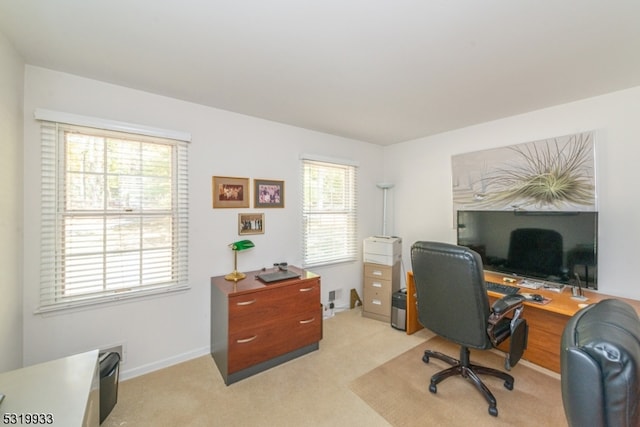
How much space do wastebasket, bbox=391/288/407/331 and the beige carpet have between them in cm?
58

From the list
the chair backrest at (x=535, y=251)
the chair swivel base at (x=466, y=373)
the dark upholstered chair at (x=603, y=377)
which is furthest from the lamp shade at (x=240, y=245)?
the chair backrest at (x=535, y=251)

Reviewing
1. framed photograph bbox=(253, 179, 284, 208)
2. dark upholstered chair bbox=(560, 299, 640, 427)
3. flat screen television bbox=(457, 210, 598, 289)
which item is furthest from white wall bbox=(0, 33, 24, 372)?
flat screen television bbox=(457, 210, 598, 289)

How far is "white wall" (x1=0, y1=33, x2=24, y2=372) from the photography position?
1514 millimetres

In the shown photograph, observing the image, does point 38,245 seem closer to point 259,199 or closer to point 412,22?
point 259,199

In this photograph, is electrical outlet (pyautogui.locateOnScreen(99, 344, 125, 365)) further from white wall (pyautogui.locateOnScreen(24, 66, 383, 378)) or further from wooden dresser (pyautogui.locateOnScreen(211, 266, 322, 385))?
wooden dresser (pyautogui.locateOnScreen(211, 266, 322, 385))

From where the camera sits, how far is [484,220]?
274 centimetres

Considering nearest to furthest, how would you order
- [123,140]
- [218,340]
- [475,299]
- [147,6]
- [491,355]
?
[147,6], [475,299], [123,140], [218,340], [491,355]

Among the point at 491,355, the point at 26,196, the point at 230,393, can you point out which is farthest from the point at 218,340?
the point at 491,355

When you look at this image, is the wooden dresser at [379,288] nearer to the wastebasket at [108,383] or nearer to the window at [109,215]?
the window at [109,215]

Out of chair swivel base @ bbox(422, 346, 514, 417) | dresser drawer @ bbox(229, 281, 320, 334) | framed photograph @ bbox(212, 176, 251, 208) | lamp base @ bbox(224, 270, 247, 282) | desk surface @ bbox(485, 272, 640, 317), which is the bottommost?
chair swivel base @ bbox(422, 346, 514, 417)

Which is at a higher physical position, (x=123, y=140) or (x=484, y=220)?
(x=123, y=140)

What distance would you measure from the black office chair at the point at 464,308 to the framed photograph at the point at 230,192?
5.70 feet

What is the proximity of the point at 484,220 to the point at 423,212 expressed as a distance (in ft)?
2.80

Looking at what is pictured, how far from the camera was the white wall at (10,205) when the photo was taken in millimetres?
1514
